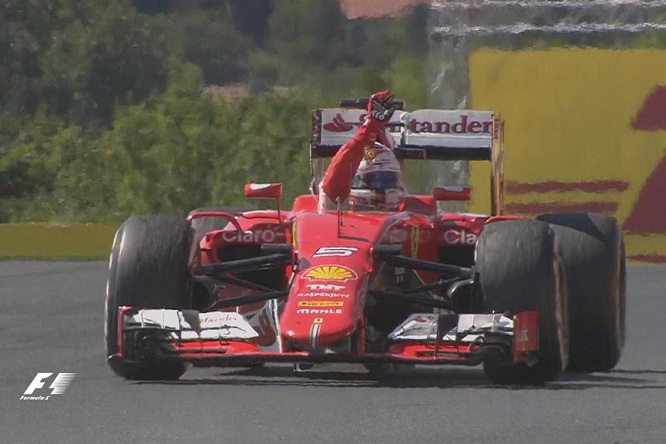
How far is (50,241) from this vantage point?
63.9ft

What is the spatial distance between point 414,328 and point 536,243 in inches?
29.5

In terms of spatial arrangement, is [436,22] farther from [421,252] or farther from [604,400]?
[604,400]

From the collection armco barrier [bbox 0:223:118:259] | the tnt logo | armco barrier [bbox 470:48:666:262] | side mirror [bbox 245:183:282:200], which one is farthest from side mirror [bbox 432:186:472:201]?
armco barrier [bbox 0:223:118:259]

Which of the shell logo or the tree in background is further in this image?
the tree in background

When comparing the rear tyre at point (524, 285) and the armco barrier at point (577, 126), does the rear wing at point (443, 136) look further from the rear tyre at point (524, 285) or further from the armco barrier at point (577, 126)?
the armco barrier at point (577, 126)

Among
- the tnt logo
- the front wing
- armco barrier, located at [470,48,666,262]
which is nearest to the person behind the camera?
the tnt logo

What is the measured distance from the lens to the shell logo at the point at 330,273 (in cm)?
948

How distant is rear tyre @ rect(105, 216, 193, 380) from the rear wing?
6.57 feet

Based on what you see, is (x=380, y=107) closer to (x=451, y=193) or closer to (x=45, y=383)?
(x=451, y=193)

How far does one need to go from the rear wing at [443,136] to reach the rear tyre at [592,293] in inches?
40.2

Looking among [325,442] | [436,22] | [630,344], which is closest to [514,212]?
[436,22]

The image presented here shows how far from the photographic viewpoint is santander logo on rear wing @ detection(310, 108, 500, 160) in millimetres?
11602

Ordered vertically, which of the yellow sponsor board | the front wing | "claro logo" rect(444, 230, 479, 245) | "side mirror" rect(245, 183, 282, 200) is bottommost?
the front wing

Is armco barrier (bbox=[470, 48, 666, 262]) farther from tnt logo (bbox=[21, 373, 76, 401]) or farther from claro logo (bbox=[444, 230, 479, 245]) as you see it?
tnt logo (bbox=[21, 373, 76, 401])
